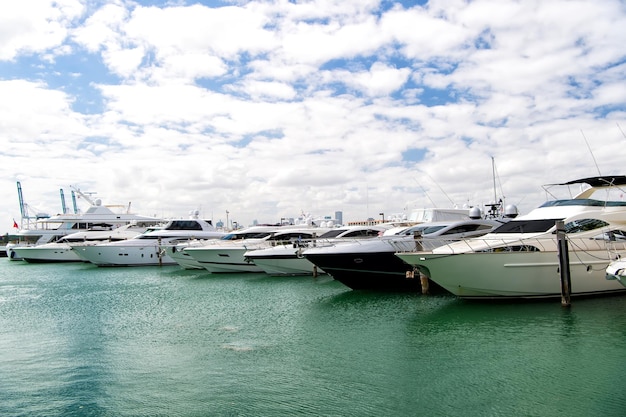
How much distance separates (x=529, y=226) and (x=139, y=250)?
110ft

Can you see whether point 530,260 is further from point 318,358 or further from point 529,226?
point 318,358

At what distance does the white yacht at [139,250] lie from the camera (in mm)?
43312

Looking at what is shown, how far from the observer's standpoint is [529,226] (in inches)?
730

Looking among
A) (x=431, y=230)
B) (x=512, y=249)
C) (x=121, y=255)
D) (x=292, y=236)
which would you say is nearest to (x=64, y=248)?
(x=121, y=255)

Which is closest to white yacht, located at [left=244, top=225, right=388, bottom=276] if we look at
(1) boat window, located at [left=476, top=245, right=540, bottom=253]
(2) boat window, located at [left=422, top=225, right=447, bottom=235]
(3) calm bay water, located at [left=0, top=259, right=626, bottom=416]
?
(2) boat window, located at [left=422, top=225, right=447, bottom=235]

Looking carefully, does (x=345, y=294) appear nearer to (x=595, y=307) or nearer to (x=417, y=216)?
(x=595, y=307)

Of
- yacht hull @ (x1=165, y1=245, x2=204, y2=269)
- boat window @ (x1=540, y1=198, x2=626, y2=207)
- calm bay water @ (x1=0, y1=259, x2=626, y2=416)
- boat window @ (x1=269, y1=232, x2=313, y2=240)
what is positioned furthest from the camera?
yacht hull @ (x1=165, y1=245, x2=204, y2=269)

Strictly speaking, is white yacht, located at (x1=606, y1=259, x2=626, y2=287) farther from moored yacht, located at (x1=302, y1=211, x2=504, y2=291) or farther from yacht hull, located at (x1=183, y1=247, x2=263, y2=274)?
yacht hull, located at (x1=183, y1=247, x2=263, y2=274)

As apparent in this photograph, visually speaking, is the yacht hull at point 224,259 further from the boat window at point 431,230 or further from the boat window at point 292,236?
the boat window at point 431,230

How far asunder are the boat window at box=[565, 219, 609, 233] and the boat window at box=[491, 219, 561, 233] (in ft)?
1.76

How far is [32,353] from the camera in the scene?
1320 cm

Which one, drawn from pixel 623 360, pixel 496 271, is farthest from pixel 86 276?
pixel 623 360

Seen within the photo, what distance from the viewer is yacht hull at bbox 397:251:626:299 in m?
16.9

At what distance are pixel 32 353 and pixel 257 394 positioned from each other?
23.3 ft
